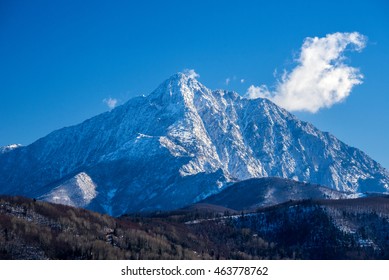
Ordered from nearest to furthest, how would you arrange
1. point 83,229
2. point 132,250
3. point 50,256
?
point 50,256, point 132,250, point 83,229

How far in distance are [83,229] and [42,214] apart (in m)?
14.1
